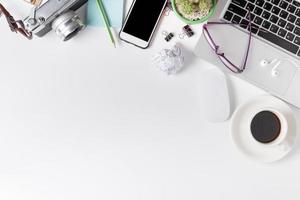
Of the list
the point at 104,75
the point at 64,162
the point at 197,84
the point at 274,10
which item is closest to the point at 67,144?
the point at 64,162

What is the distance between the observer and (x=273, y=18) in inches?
30.7

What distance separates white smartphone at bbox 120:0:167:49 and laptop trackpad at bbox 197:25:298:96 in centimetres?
10

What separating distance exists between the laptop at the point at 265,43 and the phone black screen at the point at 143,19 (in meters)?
0.09

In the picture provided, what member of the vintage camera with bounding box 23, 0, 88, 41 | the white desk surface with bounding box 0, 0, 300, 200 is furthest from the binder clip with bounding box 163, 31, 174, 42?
the vintage camera with bounding box 23, 0, 88, 41

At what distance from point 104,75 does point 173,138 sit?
0.17 m

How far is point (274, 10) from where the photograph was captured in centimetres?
78

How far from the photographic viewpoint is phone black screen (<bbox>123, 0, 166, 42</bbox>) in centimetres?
81

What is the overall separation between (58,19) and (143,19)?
5.9 inches

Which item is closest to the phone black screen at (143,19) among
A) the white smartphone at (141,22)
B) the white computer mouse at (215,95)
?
the white smartphone at (141,22)

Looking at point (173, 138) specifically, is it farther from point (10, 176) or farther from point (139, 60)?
point (10, 176)

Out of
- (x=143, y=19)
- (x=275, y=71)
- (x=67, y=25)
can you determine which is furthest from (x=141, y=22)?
(x=275, y=71)

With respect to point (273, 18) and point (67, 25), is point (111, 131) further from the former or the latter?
point (273, 18)


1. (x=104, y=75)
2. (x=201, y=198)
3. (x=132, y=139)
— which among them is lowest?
(x=201, y=198)

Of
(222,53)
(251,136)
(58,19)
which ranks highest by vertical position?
(58,19)
